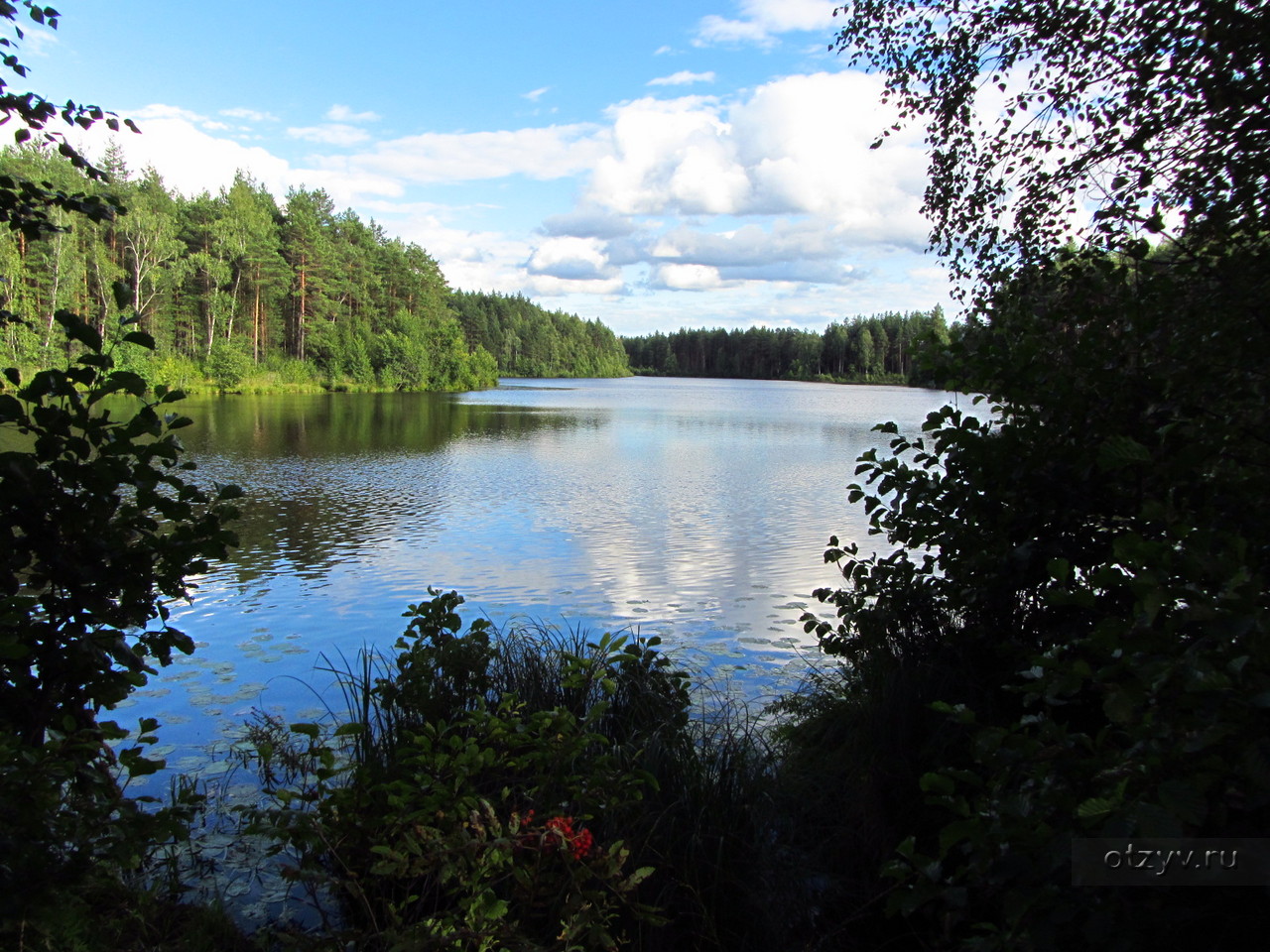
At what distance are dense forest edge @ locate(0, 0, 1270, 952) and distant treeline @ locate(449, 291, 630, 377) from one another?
9800cm

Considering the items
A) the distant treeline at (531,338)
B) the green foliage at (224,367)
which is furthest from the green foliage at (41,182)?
the distant treeline at (531,338)

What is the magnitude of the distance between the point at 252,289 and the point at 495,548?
49.4 meters

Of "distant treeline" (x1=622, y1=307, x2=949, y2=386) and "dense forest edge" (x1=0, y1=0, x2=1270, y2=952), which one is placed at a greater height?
"distant treeline" (x1=622, y1=307, x2=949, y2=386)

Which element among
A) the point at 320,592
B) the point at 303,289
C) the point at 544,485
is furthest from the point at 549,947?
the point at 303,289

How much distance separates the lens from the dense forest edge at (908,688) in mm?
1702

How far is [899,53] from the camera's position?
5637 millimetres

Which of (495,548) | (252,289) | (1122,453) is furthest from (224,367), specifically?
(1122,453)

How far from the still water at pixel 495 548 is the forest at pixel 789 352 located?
224 ft

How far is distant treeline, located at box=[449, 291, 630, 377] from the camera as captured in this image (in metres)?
116

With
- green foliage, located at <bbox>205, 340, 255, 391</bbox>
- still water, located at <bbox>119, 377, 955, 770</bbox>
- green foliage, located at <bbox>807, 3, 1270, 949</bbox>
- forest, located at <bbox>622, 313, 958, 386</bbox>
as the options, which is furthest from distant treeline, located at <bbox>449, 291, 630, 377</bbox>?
green foliage, located at <bbox>807, 3, 1270, 949</bbox>

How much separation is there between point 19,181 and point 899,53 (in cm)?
515

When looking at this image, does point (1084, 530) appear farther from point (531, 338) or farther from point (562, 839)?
point (531, 338)

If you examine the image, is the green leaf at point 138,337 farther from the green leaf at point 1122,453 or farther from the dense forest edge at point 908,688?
the green leaf at point 1122,453

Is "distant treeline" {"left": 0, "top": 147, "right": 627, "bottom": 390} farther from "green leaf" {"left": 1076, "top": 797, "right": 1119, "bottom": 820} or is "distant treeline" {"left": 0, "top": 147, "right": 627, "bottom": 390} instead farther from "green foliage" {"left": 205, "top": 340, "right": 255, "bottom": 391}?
"green leaf" {"left": 1076, "top": 797, "right": 1119, "bottom": 820}
